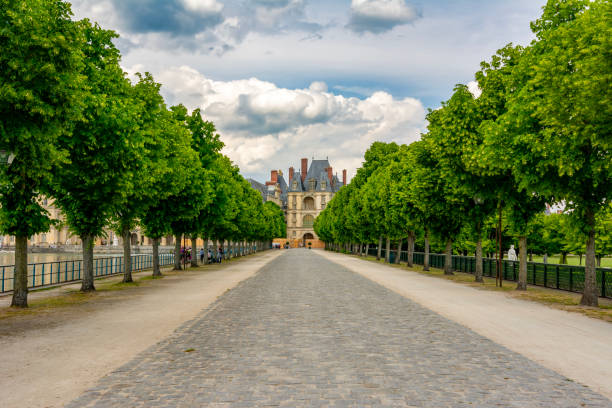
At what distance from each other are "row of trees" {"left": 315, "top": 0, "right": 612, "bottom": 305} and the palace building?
133311mm

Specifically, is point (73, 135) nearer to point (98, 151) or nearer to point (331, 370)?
point (98, 151)

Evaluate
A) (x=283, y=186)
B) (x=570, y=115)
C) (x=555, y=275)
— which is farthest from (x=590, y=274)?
(x=283, y=186)

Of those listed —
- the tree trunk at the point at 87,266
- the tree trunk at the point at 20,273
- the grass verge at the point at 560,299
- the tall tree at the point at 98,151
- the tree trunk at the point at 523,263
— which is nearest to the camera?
the tree trunk at the point at 20,273

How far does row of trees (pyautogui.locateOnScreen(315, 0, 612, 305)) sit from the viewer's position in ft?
44.0

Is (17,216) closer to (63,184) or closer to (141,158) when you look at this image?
(63,184)

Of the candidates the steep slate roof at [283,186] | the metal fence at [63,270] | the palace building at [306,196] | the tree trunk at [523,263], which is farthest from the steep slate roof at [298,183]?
the tree trunk at [523,263]

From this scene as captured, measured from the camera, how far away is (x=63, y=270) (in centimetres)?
3219

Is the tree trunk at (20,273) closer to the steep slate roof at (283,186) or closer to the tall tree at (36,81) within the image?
the tall tree at (36,81)

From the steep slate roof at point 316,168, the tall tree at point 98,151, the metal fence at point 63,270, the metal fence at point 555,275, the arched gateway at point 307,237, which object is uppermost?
the steep slate roof at point 316,168

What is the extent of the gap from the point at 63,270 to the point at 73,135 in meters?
18.9

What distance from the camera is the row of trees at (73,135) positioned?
11719mm

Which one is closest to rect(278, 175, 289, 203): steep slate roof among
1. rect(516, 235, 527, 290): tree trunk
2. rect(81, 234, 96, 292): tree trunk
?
rect(516, 235, 527, 290): tree trunk

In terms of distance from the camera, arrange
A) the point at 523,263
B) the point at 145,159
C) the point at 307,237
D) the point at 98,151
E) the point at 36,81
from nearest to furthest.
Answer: the point at 36,81
the point at 98,151
the point at 145,159
the point at 523,263
the point at 307,237

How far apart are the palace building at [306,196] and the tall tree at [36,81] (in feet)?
492
